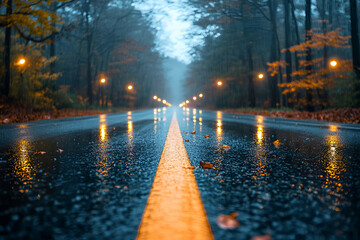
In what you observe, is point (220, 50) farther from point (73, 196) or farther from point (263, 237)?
point (263, 237)

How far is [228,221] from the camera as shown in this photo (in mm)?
1856

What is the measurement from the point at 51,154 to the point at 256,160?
3.23m

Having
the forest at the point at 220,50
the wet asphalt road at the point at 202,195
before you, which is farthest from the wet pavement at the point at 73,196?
the forest at the point at 220,50

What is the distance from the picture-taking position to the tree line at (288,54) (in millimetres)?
17172

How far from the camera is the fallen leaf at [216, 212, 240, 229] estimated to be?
1.79m

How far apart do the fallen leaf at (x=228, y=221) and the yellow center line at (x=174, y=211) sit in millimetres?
83

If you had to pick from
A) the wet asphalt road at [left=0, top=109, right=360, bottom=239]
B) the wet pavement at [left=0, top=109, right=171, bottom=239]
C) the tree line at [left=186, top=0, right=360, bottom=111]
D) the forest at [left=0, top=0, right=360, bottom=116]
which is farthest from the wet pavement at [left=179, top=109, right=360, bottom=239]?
the tree line at [left=186, top=0, right=360, bottom=111]

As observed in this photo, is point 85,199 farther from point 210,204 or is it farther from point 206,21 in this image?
point 206,21

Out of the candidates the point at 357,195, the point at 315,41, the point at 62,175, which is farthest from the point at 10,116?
the point at 315,41

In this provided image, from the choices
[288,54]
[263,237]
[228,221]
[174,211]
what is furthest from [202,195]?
[288,54]

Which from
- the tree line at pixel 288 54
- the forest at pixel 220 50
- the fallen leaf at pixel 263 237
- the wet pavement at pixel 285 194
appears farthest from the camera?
the tree line at pixel 288 54

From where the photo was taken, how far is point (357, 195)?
2.46 m

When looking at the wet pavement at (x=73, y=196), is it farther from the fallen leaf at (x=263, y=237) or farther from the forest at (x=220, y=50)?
the forest at (x=220, y=50)

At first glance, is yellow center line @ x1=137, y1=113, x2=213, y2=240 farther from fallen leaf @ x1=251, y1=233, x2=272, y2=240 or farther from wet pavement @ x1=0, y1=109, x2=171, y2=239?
fallen leaf @ x1=251, y1=233, x2=272, y2=240
